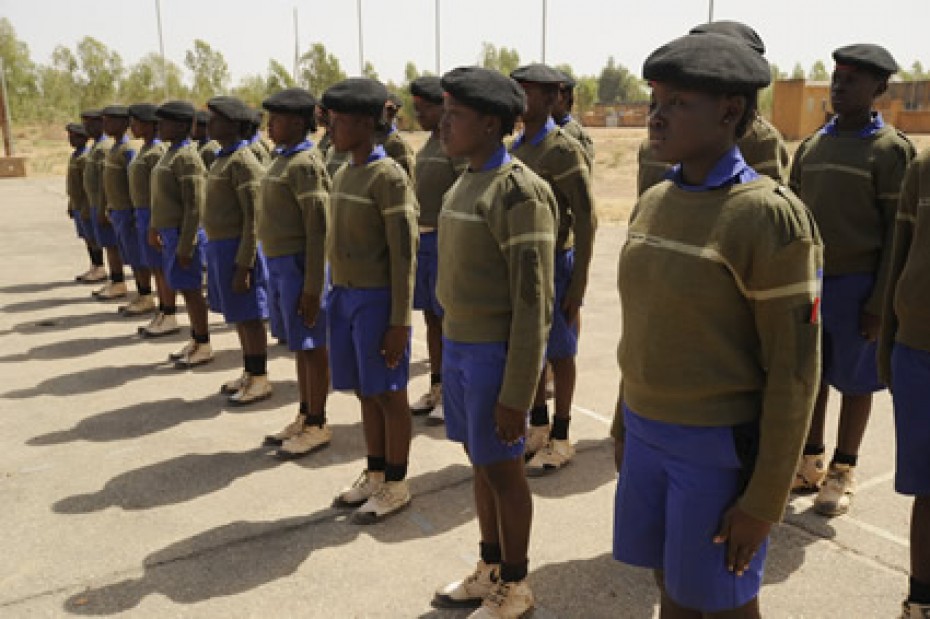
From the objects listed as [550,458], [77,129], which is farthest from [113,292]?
[550,458]

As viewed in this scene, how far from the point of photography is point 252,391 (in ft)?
20.9

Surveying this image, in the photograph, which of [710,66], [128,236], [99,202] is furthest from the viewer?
[99,202]

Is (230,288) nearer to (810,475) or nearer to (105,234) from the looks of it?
(810,475)

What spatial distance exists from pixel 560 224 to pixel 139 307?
644 centimetres

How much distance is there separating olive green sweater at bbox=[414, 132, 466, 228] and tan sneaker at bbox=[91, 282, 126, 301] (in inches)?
230

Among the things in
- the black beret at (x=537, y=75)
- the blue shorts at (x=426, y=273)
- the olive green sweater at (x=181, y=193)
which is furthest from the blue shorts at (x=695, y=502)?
the olive green sweater at (x=181, y=193)

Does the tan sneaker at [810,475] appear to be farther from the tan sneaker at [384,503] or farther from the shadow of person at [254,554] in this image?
the tan sneaker at [384,503]

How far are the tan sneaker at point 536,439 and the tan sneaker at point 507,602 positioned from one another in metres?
1.74

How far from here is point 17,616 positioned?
3488 millimetres

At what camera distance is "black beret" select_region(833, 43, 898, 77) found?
12.7 feet

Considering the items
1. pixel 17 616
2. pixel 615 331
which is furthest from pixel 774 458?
pixel 615 331

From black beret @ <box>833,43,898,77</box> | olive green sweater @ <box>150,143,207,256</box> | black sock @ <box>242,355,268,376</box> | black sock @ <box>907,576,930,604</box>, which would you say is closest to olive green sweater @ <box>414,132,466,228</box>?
black sock @ <box>242,355,268,376</box>

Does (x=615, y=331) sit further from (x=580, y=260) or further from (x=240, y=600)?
(x=240, y=600)

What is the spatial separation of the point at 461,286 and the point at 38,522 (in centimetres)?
295
